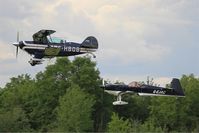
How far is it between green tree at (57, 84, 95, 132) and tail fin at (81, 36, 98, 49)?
3922 cm

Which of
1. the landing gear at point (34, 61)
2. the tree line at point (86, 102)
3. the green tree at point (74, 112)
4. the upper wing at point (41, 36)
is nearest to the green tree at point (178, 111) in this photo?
the tree line at point (86, 102)

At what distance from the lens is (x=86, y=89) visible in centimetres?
11994

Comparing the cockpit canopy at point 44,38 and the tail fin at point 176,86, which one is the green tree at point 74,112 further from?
the cockpit canopy at point 44,38

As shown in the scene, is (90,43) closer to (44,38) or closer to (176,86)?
(44,38)

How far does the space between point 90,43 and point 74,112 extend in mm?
45022

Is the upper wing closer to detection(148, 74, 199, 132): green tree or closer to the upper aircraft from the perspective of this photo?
the upper aircraft

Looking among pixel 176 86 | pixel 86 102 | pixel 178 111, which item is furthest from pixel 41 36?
pixel 178 111

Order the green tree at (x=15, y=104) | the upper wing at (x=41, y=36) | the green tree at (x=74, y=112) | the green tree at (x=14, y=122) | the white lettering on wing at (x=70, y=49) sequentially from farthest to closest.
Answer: the green tree at (x=74, y=112)
the green tree at (x=15, y=104)
the green tree at (x=14, y=122)
the upper wing at (x=41, y=36)
the white lettering on wing at (x=70, y=49)

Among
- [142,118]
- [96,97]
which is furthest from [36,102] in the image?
[142,118]

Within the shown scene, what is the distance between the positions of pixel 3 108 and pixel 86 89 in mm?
16437

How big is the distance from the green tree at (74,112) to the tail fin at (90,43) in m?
39.2

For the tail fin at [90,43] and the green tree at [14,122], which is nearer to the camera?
the tail fin at [90,43]

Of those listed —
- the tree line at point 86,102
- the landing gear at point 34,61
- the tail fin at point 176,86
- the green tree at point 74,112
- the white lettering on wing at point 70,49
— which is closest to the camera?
the landing gear at point 34,61

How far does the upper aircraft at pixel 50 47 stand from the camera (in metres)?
55.6
